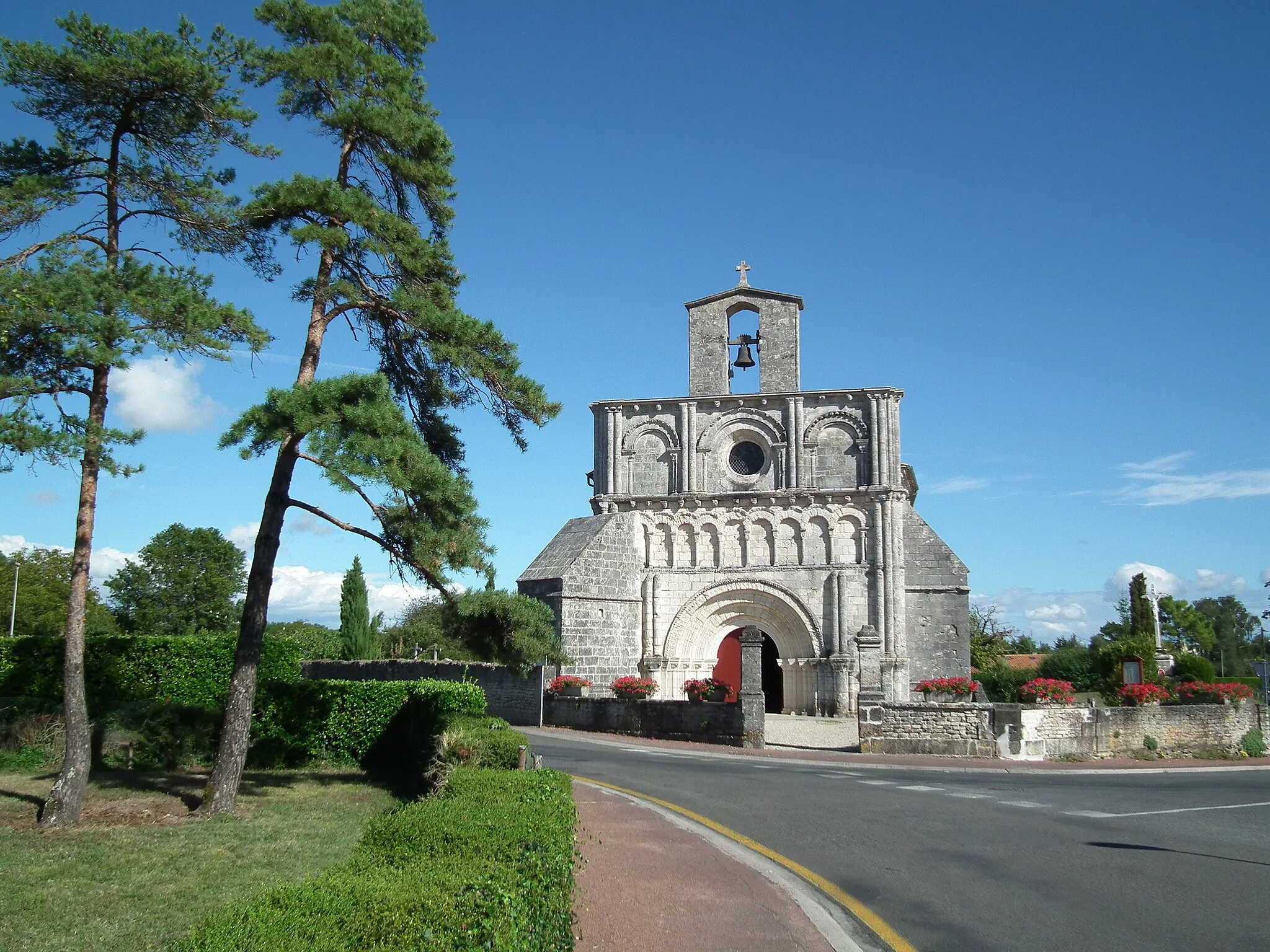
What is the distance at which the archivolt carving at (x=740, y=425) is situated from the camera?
88.2 ft

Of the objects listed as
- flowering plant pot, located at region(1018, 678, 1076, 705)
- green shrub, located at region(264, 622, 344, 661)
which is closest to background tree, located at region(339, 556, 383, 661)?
green shrub, located at region(264, 622, 344, 661)

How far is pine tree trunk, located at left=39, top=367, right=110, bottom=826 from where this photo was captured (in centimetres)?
841

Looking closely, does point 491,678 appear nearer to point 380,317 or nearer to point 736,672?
point 736,672

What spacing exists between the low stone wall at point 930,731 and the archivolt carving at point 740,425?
10.4 metres

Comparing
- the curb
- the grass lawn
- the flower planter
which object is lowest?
the curb

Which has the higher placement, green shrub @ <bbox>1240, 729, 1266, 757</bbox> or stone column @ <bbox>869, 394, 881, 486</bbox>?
stone column @ <bbox>869, 394, 881, 486</bbox>

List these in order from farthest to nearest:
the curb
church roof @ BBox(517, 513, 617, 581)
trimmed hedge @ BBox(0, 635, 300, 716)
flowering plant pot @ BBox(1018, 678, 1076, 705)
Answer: church roof @ BBox(517, 513, 617, 581) → flowering plant pot @ BBox(1018, 678, 1076, 705) → the curb → trimmed hedge @ BBox(0, 635, 300, 716)

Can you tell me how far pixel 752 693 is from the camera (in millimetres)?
19281

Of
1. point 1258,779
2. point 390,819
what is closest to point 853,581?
point 1258,779

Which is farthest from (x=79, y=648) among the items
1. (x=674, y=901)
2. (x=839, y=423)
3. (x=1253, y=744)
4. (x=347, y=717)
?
(x=1253, y=744)

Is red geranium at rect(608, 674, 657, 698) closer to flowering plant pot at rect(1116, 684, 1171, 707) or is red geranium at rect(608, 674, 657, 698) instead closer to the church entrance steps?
the church entrance steps

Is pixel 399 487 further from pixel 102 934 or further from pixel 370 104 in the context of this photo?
pixel 370 104

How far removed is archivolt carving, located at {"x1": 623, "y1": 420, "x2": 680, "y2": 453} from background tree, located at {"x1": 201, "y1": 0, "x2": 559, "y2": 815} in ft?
54.4

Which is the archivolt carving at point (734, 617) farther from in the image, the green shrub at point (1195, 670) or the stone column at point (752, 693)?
the green shrub at point (1195, 670)
